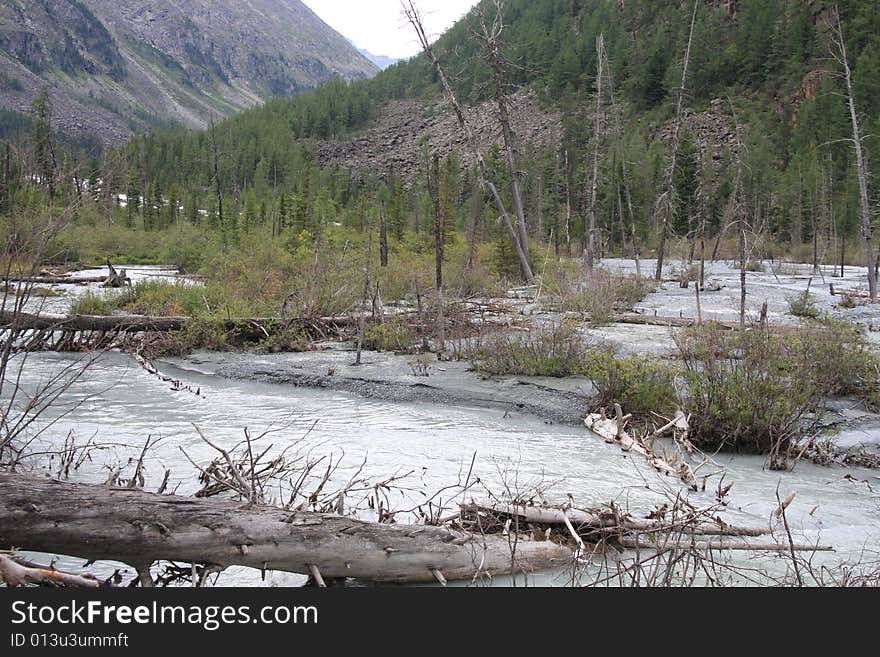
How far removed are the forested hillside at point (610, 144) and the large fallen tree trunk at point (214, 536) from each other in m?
26.2

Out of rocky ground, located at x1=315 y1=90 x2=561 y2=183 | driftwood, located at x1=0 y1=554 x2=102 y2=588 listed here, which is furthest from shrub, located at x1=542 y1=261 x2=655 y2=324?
rocky ground, located at x1=315 y1=90 x2=561 y2=183

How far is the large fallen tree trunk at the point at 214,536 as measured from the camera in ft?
13.3

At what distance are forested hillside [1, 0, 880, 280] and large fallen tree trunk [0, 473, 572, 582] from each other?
26185 mm

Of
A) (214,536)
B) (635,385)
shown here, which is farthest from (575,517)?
(635,385)

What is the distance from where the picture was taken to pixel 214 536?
4184mm

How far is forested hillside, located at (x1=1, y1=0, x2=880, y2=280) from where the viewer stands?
47.2 m

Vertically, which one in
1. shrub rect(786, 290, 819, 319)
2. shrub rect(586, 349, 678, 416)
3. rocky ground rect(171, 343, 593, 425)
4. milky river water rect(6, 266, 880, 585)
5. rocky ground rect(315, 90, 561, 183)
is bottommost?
milky river water rect(6, 266, 880, 585)

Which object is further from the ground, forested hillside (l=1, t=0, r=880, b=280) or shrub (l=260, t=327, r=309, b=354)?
forested hillside (l=1, t=0, r=880, b=280)

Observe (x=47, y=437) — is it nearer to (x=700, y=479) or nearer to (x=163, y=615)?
(x=163, y=615)

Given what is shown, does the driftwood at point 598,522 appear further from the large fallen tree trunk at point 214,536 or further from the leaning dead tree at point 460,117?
the leaning dead tree at point 460,117

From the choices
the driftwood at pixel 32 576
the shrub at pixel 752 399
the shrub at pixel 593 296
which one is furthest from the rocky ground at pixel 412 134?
the driftwood at pixel 32 576

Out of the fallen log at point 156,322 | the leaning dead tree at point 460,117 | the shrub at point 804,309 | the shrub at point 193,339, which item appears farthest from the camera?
the leaning dead tree at point 460,117

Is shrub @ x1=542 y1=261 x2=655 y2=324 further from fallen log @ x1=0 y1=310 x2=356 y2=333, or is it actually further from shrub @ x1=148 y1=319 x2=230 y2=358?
shrub @ x1=148 y1=319 x2=230 y2=358

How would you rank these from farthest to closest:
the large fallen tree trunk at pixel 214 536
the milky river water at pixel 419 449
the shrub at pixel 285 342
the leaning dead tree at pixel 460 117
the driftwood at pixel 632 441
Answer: the leaning dead tree at pixel 460 117, the shrub at pixel 285 342, the driftwood at pixel 632 441, the milky river water at pixel 419 449, the large fallen tree trunk at pixel 214 536
